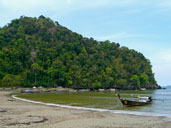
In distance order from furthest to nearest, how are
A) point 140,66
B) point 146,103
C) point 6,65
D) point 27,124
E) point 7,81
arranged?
point 140,66, point 6,65, point 7,81, point 146,103, point 27,124

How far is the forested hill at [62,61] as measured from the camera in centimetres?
10356

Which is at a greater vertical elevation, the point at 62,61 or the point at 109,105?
the point at 62,61

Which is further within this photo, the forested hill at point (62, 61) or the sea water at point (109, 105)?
the forested hill at point (62, 61)

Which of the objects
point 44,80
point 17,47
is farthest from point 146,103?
point 17,47

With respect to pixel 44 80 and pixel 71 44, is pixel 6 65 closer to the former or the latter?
pixel 44 80

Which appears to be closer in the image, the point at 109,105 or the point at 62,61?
the point at 109,105

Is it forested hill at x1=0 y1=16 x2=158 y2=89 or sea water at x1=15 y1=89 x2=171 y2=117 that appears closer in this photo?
sea water at x1=15 y1=89 x2=171 y2=117

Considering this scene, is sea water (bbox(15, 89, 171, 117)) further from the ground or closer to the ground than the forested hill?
closer to the ground

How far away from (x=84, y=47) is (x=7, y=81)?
65.2 meters

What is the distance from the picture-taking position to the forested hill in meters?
104

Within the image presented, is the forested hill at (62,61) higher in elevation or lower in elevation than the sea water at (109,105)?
higher

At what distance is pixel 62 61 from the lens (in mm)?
117875

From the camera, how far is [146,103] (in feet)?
99.9

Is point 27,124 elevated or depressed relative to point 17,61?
depressed
